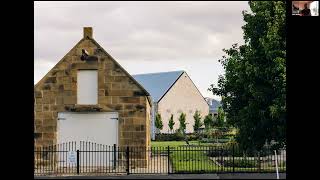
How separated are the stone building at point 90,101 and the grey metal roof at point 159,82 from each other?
1272 millimetres

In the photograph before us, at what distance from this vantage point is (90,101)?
2050 centimetres

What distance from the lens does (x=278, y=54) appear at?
18.5 meters

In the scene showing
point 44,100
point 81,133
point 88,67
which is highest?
point 88,67

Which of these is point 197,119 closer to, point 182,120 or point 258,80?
point 182,120

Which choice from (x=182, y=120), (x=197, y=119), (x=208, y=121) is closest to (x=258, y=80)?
(x=182, y=120)

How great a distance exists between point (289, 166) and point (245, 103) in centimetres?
1552

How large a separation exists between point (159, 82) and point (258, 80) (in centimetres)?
506

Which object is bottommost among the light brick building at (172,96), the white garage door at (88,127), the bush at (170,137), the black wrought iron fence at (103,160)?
the black wrought iron fence at (103,160)

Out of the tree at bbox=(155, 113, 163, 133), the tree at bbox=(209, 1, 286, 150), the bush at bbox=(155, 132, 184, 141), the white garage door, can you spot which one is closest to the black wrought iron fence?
the white garage door

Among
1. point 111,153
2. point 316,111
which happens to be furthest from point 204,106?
point 316,111

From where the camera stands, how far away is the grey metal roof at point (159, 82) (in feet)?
71.4

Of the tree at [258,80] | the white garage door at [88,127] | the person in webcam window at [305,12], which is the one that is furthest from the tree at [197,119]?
the person in webcam window at [305,12]

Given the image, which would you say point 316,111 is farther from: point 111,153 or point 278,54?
point 111,153

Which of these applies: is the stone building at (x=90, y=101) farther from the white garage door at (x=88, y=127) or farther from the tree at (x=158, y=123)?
the tree at (x=158, y=123)
